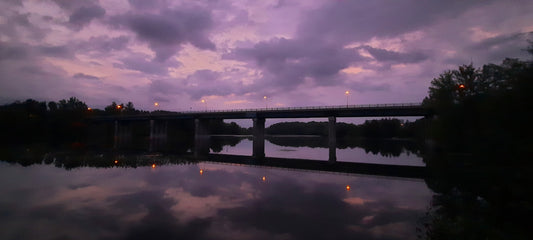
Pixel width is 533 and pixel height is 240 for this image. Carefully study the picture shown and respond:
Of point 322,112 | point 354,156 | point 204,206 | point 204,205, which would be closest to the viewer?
point 204,206

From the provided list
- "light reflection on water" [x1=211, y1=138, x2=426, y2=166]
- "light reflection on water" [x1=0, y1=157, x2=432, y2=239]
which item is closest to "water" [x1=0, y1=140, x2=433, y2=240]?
"light reflection on water" [x1=0, y1=157, x2=432, y2=239]

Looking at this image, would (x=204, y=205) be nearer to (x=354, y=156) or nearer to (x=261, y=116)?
(x=354, y=156)

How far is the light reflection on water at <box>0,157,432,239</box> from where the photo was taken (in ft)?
42.7

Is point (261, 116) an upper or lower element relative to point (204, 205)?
upper

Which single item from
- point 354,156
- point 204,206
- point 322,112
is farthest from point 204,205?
point 322,112

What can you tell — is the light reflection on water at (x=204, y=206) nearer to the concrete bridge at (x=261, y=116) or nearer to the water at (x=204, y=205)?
the water at (x=204, y=205)

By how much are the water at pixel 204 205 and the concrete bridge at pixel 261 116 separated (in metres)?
22.9

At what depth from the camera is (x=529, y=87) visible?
12.5m

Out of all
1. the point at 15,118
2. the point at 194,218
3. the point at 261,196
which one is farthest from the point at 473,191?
the point at 15,118

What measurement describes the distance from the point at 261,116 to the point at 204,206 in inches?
3046

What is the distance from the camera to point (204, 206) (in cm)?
1716

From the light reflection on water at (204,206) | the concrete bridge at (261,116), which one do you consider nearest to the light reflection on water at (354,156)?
the concrete bridge at (261,116)

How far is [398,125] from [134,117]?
133848 mm

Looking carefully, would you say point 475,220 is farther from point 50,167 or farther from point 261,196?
point 50,167
